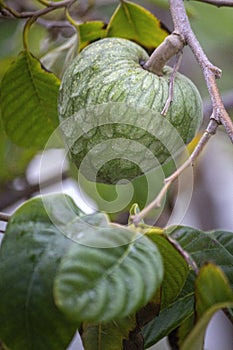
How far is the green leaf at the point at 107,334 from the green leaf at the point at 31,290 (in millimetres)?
130

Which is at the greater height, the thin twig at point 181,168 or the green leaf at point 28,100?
the thin twig at point 181,168

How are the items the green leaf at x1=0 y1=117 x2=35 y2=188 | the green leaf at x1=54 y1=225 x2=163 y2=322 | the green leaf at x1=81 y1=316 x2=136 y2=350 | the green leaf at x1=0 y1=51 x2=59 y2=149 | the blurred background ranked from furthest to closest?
the green leaf at x1=0 y1=117 x2=35 y2=188 → the blurred background → the green leaf at x1=0 y1=51 x2=59 y2=149 → the green leaf at x1=81 y1=316 x2=136 y2=350 → the green leaf at x1=54 y1=225 x2=163 y2=322

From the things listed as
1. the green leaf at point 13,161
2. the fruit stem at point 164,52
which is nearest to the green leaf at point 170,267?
the fruit stem at point 164,52

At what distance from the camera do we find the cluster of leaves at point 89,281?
0.84 metres

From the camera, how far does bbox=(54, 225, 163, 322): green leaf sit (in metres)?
0.83

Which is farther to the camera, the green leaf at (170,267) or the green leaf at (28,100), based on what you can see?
the green leaf at (28,100)

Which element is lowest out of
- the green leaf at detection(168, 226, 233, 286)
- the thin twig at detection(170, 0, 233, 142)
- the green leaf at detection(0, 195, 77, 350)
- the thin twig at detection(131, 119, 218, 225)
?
the green leaf at detection(168, 226, 233, 286)

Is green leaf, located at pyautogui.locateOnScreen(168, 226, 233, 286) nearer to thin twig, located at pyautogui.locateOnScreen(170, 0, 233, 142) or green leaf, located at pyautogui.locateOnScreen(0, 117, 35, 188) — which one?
thin twig, located at pyautogui.locateOnScreen(170, 0, 233, 142)

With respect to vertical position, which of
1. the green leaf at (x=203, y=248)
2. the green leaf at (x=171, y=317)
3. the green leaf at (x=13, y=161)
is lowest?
the green leaf at (x=13, y=161)

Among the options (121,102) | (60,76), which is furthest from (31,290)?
(60,76)

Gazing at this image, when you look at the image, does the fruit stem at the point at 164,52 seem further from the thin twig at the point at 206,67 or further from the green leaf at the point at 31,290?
the green leaf at the point at 31,290

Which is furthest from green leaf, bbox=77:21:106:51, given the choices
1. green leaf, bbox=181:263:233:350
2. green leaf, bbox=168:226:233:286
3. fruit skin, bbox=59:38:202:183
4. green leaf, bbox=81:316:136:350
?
green leaf, bbox=181:263:233:350

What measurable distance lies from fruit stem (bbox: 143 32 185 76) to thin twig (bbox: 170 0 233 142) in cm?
1

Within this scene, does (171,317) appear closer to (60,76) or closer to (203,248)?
(203,248)
